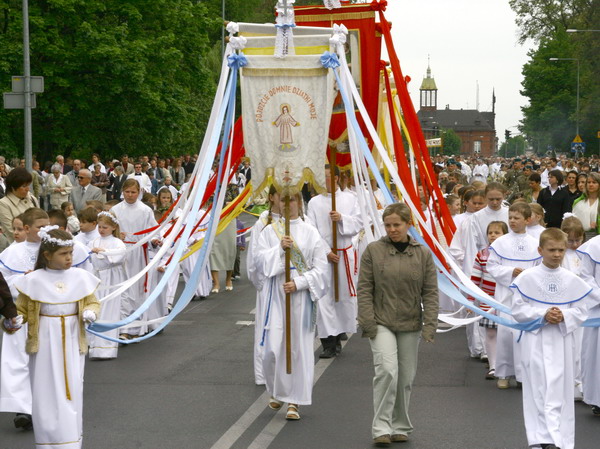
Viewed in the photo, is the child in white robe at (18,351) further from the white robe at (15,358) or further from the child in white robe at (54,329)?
the child in white robe at (54,329)

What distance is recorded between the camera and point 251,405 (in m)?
8.92

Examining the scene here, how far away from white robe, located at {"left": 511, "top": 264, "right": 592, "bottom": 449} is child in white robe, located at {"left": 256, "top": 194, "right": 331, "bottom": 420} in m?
1.87

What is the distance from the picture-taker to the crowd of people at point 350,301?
7.37 meters

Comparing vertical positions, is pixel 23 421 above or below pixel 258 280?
below

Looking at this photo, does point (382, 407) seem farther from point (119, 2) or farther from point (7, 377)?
point (119, 2)

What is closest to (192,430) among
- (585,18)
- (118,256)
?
(118,256)

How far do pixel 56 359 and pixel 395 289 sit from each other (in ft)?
8.02

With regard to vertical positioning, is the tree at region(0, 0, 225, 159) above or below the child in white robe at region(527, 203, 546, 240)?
above

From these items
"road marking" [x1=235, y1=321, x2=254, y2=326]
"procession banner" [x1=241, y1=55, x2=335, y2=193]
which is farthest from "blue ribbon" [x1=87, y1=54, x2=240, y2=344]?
"road marking" [x1=235, y1=321, x2=254, y2=326]

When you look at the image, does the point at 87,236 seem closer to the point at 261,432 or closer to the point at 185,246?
the point at 185,246

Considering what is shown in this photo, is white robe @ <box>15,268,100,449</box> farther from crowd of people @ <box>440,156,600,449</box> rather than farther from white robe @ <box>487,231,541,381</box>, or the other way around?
white robe @ <box>487,231,541,381</box>

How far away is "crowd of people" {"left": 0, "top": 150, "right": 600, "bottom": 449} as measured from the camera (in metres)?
7.37

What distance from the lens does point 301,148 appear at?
9.03m

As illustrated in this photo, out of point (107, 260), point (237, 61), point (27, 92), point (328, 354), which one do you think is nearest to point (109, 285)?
point (107, 260)
